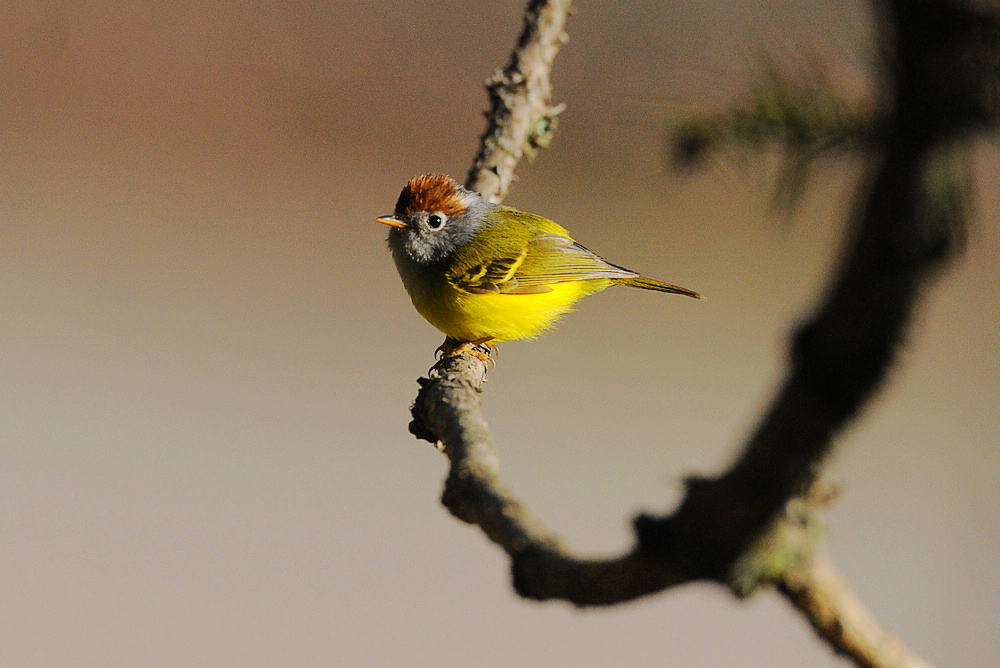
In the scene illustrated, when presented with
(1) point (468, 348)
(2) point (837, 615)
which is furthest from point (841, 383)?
(1) point (468, 348)

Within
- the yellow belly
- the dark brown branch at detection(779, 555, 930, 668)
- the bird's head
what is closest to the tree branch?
the dark brown branch at detection(779, 555, 930, 668)

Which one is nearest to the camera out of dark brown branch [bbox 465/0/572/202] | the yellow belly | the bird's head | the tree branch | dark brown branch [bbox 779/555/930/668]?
the tree branch

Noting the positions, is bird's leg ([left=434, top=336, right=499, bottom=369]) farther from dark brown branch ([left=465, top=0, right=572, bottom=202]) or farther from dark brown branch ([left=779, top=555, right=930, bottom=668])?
dark brown branch ([left=779, top=555, right=930, bottom=668])

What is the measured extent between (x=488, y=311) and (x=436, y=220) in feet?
1.28

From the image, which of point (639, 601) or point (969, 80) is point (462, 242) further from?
point (969, 80)

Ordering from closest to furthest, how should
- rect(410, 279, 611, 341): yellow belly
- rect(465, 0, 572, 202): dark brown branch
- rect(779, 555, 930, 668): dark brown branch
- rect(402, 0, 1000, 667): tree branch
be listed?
rect(402, 0, 1000, 667): tree branch
rect(779, 555, 930, 668): dark brown branch
rect(465, 0, 572, 202): dark brown branch
rect(410, 279, 611, 341): yellow belly

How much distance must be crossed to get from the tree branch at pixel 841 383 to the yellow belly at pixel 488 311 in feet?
5.51

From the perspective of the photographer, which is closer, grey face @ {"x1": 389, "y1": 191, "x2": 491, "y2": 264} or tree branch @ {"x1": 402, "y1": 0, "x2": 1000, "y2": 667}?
tree branch @ {"x1": 402, "y1": 0, "x2": 1000, "y2": 667}

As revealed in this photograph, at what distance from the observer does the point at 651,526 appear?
2.49 ft

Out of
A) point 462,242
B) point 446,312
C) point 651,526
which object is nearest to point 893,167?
point 651,526

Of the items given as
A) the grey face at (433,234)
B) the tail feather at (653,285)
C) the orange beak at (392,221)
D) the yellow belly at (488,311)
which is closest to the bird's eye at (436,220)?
the grey face at (433,234)

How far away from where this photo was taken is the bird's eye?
3049 mm

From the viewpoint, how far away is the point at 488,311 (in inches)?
116

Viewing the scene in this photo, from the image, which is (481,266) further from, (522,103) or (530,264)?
(522,103)
